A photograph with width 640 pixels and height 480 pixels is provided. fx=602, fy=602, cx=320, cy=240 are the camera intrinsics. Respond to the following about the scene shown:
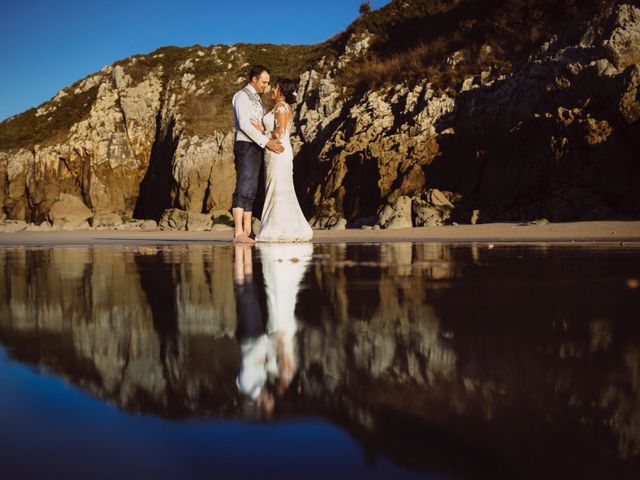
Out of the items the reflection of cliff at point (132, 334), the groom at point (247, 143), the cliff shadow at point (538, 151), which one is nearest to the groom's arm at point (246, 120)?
the groom at point (247, 143)

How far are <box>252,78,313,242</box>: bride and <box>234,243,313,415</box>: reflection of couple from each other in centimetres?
582

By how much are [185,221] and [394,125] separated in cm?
1081

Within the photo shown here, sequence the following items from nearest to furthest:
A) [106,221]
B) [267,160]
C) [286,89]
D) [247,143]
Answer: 1. [286,89]
2. [247,143]
3. [267,160]
4. [106,221]

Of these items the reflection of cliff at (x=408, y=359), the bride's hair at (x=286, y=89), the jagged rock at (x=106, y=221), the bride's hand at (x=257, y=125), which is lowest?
the reflection of cliff at (x=408, y=359)

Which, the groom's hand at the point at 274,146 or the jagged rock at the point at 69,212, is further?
the jagged rock at the point at 69,212

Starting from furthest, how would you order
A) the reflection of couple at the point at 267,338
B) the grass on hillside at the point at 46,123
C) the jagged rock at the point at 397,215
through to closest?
1. the grass on hillside at the point at 46,123
2. the jagged rock at the point at 397,215
3. the reflection of couple at the point at 267,338

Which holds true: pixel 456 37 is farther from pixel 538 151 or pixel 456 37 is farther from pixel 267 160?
pixel 267 160

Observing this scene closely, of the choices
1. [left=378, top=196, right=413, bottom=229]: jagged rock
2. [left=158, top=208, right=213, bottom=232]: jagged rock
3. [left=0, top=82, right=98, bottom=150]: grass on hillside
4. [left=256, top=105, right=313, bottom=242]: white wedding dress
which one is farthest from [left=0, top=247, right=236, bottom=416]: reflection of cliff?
[left=0, top=82, right=98, bottom=150]: grass on hillside

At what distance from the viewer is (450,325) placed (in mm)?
2357

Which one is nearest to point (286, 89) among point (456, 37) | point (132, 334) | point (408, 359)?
point (132, 334)

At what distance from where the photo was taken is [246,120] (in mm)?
9875

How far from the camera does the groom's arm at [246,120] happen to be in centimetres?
989

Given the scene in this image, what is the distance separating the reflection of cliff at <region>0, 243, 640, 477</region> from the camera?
1.22 meters

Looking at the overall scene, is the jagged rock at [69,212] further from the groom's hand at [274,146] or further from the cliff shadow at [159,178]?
the groom's hand at [274,146]
